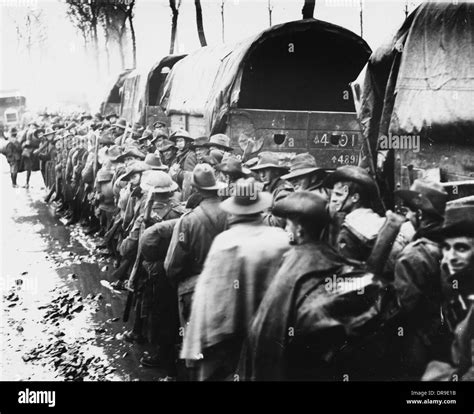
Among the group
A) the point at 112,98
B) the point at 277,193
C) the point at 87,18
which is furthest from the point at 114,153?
the point at 87,18

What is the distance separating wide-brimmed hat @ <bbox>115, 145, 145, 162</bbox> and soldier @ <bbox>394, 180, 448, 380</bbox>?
5.30 m

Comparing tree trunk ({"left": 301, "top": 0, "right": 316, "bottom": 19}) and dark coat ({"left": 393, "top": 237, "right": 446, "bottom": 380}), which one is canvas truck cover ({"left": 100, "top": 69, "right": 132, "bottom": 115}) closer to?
tree trunk ({"left": 301, "top": 0, "right": 316, "bottom": 19})

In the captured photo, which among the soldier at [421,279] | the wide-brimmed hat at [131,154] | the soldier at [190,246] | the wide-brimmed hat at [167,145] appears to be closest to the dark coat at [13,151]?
the wide-brimmed hat at [131,154]

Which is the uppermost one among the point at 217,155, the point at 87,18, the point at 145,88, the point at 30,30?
the point at 87,18

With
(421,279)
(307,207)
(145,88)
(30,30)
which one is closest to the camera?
(421,279)

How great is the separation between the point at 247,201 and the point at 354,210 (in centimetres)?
77

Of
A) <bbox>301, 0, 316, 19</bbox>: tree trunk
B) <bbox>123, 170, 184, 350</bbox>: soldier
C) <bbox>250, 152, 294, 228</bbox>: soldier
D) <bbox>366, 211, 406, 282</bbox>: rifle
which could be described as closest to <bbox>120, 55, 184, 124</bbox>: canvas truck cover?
<bbox>301, 0, 316, 19</bbox>: tree trunk

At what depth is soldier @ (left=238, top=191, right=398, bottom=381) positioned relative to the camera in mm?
3588

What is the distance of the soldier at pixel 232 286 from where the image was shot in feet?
13.1

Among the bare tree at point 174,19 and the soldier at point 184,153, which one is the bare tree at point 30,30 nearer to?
the bare tree at point 174,19

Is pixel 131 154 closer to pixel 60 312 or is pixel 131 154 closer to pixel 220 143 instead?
pixel 220 143

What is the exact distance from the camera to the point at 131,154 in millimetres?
8430
